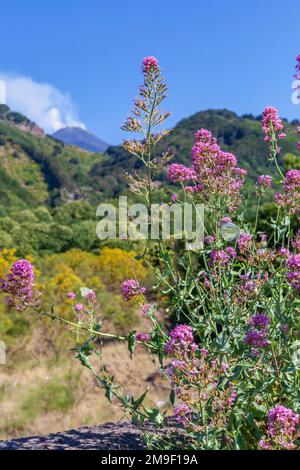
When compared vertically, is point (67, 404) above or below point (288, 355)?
below

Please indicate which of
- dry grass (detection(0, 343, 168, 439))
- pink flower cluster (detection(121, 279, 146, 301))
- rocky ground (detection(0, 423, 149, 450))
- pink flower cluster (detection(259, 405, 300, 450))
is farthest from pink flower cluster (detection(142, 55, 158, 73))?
dry grass (detection(0, 343, 168, 439))

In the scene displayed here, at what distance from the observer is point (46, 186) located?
352ft

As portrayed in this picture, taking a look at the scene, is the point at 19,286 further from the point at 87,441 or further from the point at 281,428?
the point at 87,441

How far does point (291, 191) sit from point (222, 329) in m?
1.18

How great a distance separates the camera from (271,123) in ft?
12.3

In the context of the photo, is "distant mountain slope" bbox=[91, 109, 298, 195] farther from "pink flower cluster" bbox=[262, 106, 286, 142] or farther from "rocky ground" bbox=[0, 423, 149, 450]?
"pink flower cluster" bbox=[262, 106, 286, 142]

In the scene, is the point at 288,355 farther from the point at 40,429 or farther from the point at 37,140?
the point at 37,140

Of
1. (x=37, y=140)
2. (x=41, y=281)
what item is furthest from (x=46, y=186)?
(x=41, y=281)

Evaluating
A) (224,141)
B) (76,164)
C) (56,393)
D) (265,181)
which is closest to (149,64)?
(265,181)

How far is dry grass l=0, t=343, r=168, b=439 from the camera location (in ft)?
21.8

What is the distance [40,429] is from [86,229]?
19064 millimetres

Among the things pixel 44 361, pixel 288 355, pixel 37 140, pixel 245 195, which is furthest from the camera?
pixel 37 140

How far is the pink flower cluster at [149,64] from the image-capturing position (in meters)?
3.41
